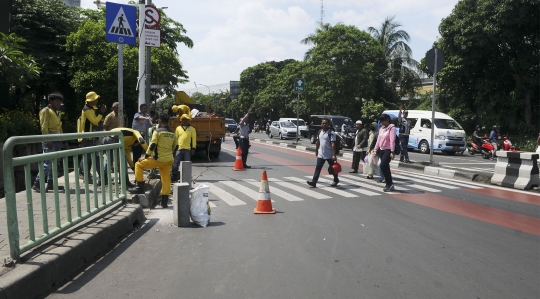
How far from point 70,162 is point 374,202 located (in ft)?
18.7

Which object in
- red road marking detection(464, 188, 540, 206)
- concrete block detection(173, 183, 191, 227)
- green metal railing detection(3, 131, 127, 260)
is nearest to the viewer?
green metal railing detection(3, 131, 127, 260)

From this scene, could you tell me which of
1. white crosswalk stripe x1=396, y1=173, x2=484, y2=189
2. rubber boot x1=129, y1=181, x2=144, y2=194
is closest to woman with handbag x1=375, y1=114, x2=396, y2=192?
white crosswalk stripe x1=396, y1=173, x2=484, y2=189

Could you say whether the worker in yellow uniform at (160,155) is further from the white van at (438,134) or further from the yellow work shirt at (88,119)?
the white van at (438,134)

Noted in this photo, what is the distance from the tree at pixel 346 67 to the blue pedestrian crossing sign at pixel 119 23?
2927 centimetres

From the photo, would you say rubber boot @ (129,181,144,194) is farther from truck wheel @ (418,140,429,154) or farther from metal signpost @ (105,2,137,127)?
truck wheel @ (418,140,429,154)

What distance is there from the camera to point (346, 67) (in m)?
37.9

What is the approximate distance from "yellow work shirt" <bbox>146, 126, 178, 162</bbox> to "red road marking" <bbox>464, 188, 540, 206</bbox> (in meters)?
6.91

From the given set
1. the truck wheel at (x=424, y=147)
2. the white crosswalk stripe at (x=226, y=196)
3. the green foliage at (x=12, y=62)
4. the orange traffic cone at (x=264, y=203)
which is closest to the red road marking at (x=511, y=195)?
the orange traffic cone at (x=264, y=203)

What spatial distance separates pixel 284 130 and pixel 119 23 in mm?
26363

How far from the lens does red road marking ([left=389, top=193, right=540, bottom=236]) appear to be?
23.5ft

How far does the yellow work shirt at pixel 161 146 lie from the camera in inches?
318

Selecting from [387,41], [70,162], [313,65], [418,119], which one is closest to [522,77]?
[418,119]

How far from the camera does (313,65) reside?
4012cm

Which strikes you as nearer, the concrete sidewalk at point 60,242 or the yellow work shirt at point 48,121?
the concrete sidewalk at point 60,242
